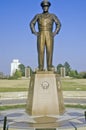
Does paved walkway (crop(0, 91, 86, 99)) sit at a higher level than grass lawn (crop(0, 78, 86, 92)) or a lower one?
lower

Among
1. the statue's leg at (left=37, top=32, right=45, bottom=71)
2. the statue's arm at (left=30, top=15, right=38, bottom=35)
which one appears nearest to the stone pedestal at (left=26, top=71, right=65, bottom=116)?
the statue's leg at (left=37, top=32, right=45, bottom=71)

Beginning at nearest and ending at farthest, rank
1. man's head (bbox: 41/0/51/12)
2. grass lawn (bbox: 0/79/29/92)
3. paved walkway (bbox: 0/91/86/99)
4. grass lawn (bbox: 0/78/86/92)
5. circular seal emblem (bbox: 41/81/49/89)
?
circular seal emblem (bbox: 41/81/49/89) < man's head (bbox: 41/0/51/12) < paved walkway (bbox: 0/91/86/99) < grass lawn (bbox: 0/79/29/92) < grass lawn (bbox: 0/78/86/92)

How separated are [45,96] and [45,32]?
2.48 meters

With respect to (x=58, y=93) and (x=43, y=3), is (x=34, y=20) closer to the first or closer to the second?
(x=43, y=3)

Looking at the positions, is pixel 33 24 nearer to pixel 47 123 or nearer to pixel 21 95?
pixel 47 123

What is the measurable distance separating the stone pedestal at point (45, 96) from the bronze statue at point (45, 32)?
1.49ft

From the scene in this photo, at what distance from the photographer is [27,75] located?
6250 centimetres

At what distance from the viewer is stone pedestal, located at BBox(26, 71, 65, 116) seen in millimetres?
11250

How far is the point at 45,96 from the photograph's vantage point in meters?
11.3

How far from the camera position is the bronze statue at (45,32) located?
1170 centimetres

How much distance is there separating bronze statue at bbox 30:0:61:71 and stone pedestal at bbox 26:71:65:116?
45 centimetres

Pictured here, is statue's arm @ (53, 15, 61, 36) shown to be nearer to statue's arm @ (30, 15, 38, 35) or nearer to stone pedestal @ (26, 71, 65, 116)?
statue's arm @ (30, 15, 38, 35)

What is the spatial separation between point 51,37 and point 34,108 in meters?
2.84

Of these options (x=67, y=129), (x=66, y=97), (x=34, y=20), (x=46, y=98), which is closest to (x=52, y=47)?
(x=34, y=20)
